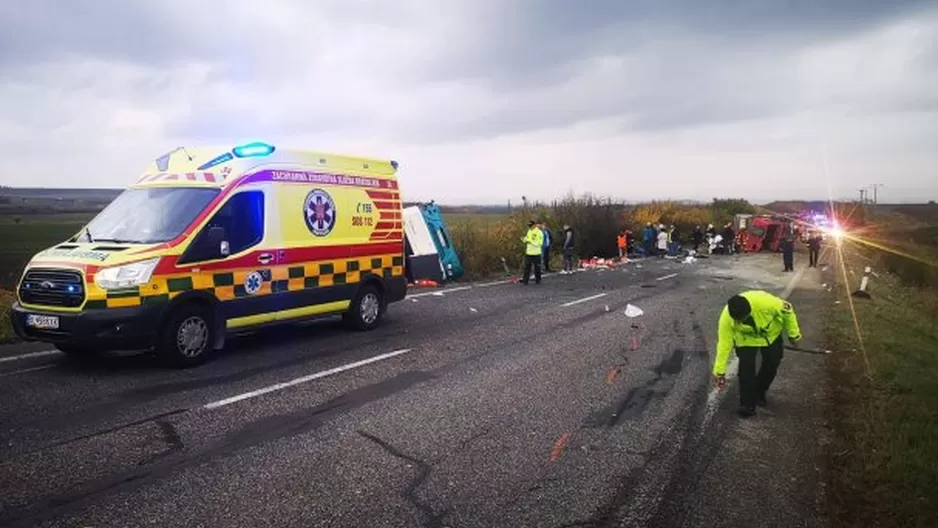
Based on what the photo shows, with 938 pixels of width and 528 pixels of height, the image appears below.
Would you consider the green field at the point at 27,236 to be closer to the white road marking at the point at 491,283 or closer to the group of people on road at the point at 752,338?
the white road marking at the point at 491,283

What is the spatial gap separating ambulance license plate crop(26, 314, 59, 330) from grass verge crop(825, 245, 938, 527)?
23.5 ft

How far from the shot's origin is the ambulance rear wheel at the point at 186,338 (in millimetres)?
6996

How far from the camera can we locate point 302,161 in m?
8.73

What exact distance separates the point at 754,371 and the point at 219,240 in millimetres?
5898

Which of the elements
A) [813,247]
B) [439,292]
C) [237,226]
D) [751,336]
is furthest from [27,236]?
[813,247]

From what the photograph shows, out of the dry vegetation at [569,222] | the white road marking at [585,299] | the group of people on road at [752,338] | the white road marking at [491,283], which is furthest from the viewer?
the dry vegetation at [569,222]

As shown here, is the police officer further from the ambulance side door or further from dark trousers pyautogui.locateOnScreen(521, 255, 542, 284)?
the ambulance side door

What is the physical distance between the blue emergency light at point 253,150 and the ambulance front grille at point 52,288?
2350 millimetres

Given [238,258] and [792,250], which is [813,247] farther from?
[238,258]

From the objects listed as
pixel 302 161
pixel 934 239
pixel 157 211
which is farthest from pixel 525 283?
pixel 934 239

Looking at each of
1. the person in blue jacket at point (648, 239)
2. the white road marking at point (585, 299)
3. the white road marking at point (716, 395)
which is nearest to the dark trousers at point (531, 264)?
the white road marking at point (585, 299)

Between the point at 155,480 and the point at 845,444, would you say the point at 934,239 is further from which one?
the point at 155,480

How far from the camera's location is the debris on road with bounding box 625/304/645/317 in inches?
492

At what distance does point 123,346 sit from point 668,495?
5588 mm
